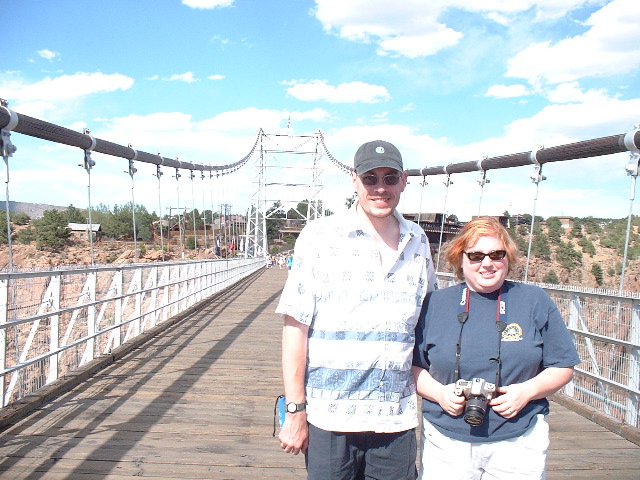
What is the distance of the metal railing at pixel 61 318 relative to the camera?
375cm

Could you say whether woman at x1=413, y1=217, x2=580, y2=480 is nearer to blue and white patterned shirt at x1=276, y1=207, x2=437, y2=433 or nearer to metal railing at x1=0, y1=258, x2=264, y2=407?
blue and white patterned shirt at x1=276, y1=207, x2=437, y2=433

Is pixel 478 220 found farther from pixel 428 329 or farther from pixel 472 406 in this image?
pixel 472 406

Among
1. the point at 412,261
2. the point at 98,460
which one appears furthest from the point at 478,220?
the point at 98,460

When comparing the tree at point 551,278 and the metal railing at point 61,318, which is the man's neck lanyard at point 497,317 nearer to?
the metal railing at point 61,318

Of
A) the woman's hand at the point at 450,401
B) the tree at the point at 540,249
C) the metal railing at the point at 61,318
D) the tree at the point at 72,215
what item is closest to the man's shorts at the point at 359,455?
the woman's hand at the point at 450,401

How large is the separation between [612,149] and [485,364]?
12.9 feet

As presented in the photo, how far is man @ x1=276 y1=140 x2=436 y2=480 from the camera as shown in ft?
5.94

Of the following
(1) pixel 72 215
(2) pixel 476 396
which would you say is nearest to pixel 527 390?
(2) pixel 476 396

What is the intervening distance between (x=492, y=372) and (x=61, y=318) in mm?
4786

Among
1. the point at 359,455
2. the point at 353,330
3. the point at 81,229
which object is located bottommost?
the point at 81,229

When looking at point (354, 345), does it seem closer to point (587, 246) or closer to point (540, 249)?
point (540, 249)

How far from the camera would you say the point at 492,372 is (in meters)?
1.75

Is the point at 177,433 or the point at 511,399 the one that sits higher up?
the point at 511,399

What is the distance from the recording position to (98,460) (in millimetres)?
3168
